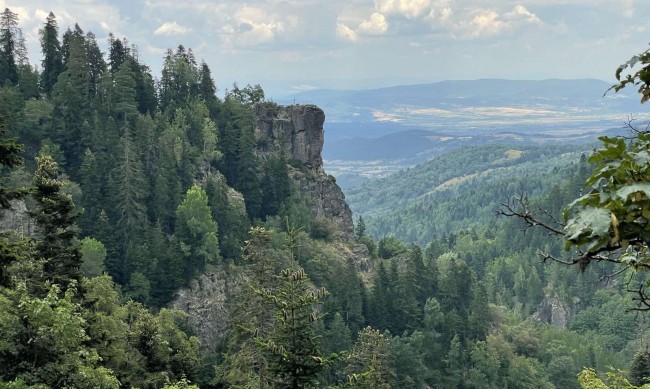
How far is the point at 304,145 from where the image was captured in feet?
347

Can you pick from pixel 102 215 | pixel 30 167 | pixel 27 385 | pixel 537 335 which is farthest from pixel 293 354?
pixel 537 335

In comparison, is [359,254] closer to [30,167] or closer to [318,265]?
[318,265]

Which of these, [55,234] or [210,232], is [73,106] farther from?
[55,234]

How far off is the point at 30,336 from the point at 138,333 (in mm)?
11081

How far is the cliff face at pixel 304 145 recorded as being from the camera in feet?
340

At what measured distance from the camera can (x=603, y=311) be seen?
144 m

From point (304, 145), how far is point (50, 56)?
39.1m

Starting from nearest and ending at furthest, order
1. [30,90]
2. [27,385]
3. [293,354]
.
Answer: [293,354], [27,385], [30,90]

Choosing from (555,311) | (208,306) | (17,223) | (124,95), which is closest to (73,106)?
(124,95)

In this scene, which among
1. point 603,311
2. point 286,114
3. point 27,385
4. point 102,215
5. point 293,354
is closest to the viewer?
point 293,354

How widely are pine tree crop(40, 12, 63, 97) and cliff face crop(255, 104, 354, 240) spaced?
29.6 meters

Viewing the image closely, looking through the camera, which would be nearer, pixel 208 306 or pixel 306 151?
pixel 208 306

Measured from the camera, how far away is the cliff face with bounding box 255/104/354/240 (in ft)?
340

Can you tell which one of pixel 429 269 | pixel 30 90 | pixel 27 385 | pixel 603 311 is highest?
pixel 30 90
